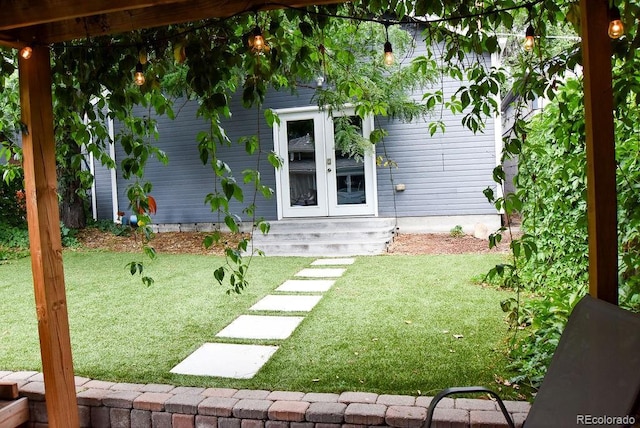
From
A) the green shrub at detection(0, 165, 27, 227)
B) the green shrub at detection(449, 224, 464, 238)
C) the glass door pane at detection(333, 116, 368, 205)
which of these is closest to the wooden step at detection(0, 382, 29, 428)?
the glass door pane at detection(333, 116, 368, 205)

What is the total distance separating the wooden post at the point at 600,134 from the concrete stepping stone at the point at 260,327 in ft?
8.52

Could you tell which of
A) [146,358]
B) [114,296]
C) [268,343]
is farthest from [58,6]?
[114,296]

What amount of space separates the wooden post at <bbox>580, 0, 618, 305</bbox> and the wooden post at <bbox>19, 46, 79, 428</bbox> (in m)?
2.50

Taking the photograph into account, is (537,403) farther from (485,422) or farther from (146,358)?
(146,358)

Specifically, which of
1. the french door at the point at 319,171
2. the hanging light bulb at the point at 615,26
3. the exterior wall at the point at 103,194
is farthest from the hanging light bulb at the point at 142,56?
the exterior wall at the point at 103,194

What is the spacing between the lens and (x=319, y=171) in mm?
9281

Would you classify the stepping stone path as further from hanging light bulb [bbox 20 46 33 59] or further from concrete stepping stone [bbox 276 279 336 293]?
hanging light bulb [bbox 20 46 33 59]

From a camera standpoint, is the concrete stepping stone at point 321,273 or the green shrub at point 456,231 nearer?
the concrete stepping stone at point 321,273

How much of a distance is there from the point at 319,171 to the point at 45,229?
23.0ft

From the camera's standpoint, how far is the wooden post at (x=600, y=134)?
1777 millimetres

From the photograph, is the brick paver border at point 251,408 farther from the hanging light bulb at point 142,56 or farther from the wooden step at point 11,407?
the hanging light bulb at point 142,56

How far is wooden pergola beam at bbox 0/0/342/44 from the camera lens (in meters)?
A: 2.30

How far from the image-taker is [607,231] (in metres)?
1.80

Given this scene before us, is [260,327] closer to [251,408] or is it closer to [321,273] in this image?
[251,408]
